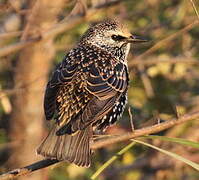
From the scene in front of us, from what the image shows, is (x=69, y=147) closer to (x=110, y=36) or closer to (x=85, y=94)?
(x=85, y=94)

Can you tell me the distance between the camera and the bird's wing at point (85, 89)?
473cm

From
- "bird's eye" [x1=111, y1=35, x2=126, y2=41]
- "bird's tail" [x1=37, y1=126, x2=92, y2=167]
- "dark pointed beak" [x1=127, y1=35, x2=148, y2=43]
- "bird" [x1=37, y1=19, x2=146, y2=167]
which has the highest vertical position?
"bird's eye" [x1=111, y1=35, x2=126, y2=41]

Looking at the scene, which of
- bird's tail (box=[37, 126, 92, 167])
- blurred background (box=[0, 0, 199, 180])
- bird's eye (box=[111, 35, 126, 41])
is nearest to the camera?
bird's tail (box=[37, 126, 92, 167])

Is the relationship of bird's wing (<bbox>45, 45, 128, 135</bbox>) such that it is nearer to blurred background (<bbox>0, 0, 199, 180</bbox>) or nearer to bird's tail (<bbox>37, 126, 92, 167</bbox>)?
bird's tail (<bbox>37, 126, 92, 167</bbox>)

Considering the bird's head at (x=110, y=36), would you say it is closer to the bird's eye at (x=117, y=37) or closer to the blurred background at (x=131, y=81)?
the bird's eye at (x=117, y=37)

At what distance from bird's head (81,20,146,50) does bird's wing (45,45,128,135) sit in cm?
28

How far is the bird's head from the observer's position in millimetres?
5418

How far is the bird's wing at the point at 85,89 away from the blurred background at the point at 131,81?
2.81ft

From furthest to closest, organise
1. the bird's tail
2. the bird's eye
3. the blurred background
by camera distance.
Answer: the blurred background, the bird's eye, the bird's tail

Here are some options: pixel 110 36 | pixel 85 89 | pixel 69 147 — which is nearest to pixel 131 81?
pixel 110 36

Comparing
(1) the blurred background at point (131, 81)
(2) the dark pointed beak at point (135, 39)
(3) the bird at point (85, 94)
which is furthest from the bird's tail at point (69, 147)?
(1) the blurred background at point (131, 81)

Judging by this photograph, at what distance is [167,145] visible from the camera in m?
7.47

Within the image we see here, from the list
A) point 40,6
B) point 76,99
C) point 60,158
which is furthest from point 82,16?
point 60,158

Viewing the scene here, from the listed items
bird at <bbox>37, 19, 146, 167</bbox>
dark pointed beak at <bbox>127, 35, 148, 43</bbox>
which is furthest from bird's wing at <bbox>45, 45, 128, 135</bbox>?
dark pointed beak at <bbox>127, 35, 148, 43</bbox>
